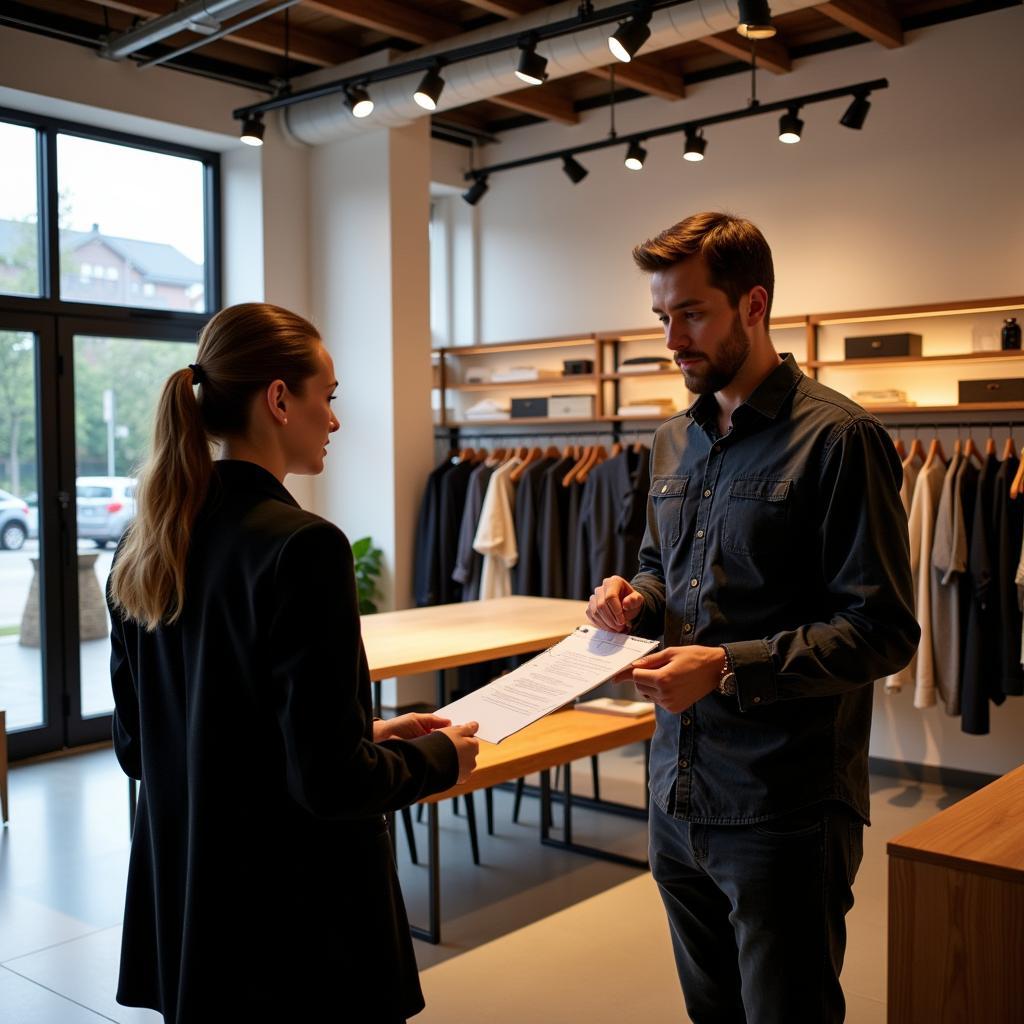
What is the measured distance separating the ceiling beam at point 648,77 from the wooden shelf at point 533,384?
5.33 feet

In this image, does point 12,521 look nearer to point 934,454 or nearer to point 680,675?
point 934,454

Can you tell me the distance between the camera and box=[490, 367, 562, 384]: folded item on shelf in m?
7.03

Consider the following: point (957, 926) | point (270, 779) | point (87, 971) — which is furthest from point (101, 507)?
point (957, 926)

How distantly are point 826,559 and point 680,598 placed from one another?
11.2 inches

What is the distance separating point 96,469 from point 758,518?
17.3 feet

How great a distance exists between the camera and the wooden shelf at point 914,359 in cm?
527

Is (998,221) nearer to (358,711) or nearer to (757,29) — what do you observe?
(757,29)

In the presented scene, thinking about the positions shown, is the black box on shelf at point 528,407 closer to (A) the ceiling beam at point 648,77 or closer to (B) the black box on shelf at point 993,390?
(A) the ceiling beam at point 648,77

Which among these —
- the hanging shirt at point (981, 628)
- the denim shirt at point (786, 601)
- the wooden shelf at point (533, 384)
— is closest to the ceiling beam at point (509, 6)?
the wooden shelf at point (533, 384)

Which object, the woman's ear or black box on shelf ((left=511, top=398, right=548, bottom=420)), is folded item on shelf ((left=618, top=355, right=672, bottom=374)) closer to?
black box on shelf ((left=511, top=398, right=548, bottom=420))

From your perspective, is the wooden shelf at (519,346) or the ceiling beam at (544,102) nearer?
the ceiling beam at (544,102)

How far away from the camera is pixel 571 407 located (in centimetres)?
679

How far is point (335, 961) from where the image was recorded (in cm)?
157

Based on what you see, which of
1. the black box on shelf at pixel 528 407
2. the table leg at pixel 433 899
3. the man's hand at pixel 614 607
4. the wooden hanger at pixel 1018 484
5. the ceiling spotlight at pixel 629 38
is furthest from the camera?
the black box on shelf at pixel 528 407
